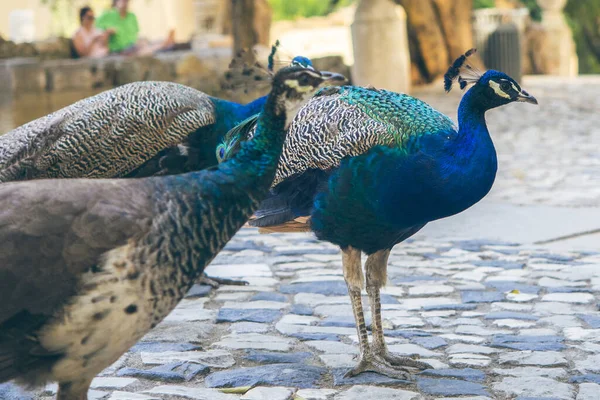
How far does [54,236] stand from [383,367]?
5.23 feet

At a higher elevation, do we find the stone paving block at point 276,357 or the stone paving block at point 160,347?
the stone paving block at point 160,347

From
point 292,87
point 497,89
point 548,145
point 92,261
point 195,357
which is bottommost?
point 548,145

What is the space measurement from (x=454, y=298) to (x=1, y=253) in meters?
2.73

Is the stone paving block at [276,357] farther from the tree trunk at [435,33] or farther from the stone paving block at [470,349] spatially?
the tree trunk at [435,33]

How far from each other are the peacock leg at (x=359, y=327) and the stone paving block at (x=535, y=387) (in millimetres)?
397

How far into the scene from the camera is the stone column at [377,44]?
1336 centimetres

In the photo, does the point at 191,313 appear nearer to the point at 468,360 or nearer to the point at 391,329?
the point at 391,329

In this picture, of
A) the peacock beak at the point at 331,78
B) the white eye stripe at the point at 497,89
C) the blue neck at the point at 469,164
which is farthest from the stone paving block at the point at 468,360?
the peacock beak at the point at 331,78

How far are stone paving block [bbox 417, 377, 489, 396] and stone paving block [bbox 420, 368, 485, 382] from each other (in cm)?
5

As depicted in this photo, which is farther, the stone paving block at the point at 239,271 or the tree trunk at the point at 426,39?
the tree trunk at the point at 426,39

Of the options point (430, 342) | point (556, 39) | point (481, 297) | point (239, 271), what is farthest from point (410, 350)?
point (556, 39)

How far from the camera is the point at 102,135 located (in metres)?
4.76

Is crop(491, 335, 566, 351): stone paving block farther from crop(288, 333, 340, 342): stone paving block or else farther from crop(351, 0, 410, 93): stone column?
crop(351, 0, 410, 93): stone column

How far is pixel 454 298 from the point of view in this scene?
4.88 m
